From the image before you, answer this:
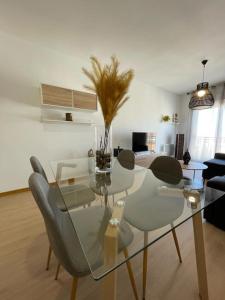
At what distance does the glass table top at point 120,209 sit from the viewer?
31.6 inches

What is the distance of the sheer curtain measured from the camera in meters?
4.75

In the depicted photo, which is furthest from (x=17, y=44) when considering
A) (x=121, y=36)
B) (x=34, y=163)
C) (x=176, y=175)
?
(x=176, y=175)

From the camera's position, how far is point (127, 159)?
2.39m

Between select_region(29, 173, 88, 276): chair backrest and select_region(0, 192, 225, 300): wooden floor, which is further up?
select_region(29, 173, 88, 276): chair backrest

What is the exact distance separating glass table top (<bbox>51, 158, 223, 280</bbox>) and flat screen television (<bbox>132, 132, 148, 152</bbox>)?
2168mm

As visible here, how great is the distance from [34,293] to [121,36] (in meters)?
3.10

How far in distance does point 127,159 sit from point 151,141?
8.79 feet

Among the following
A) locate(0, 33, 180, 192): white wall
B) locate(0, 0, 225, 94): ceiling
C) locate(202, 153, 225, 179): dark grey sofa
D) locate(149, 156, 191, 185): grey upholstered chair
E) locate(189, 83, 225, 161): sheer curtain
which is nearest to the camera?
locate(149, 156, 191, 185): grey upholstered chair

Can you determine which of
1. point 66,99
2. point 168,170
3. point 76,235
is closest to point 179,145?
point 168,170

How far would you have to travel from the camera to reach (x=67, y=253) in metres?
0.73

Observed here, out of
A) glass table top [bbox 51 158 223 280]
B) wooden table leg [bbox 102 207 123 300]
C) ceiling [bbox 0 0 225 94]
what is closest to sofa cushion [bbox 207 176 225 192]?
glass table top [bbox 51 158 223 280]

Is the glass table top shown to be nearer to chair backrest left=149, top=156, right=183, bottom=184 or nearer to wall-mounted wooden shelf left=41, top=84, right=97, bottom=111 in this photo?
chair backrest left=149, top=156, right=183, bottom=184

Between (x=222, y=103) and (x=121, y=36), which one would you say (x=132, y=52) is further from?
(x=222, y=103)

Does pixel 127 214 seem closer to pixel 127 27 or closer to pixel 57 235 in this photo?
pixel 57 235
